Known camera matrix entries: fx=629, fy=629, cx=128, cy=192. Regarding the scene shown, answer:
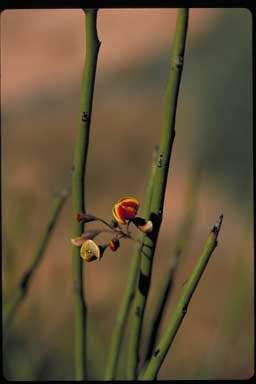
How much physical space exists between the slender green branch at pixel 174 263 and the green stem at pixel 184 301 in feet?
0.31

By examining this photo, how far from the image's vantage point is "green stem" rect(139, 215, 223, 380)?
41 centimetres

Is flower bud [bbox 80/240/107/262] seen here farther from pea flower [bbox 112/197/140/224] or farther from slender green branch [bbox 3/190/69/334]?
slender green branch [bbox 3/190/69/334]

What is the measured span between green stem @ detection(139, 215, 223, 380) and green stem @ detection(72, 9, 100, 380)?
69mm

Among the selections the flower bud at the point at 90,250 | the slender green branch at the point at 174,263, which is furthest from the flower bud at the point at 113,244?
the slender green branch at the point at 174,263

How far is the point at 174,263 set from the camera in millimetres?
620

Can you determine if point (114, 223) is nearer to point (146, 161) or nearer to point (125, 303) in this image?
point (125, 303)

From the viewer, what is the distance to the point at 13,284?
2.70 ft

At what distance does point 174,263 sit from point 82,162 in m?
0.22

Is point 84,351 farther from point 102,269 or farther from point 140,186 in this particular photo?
point 140,186

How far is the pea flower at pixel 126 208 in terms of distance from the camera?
415 millimetres

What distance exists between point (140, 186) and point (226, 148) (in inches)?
13.3

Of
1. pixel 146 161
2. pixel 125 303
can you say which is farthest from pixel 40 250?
pixel 146 161

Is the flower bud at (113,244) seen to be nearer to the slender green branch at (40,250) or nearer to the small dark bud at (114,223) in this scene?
the small dark bud at (114,223)

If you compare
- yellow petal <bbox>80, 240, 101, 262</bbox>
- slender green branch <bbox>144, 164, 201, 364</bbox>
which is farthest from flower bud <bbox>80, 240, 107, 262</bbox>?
slender green branch <bbox>144, 164, 201, 364</bbox>
